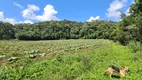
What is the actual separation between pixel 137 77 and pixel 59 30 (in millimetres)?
101524

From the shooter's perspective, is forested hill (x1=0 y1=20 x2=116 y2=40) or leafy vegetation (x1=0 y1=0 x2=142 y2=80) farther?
forested hill (x1=0 y1=20 x2=116 y2=40)

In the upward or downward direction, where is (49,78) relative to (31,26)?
downward

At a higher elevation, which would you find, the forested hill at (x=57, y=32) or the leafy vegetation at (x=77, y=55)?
the forested hill at (x=57, y=32)

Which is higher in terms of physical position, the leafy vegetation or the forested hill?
the forested hill

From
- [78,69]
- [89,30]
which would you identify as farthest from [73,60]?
[89,30]

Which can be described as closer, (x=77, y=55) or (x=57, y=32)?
(x=77, y=55)

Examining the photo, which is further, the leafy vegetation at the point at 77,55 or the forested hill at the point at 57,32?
the forested hill at the point at 57,32

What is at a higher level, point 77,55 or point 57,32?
point 57,32

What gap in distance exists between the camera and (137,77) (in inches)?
397

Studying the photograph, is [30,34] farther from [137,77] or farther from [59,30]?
[137,77]

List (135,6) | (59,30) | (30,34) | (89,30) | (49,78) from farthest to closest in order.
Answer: (59,30)
(89,30)
(30,34)
(135,6)
(49,78)

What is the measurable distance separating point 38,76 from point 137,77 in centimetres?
557

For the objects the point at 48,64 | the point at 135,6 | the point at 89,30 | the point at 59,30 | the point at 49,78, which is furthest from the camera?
the point at 59,30

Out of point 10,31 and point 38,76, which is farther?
point 10,31
